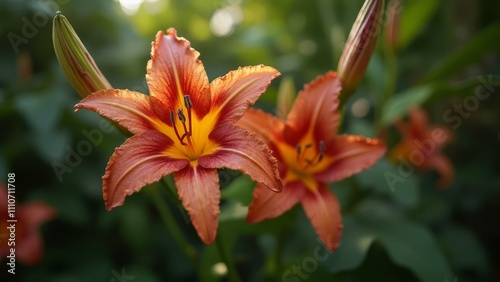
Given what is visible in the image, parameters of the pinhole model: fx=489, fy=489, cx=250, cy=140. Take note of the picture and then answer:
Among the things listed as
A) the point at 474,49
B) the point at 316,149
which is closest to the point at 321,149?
the point at 316,149

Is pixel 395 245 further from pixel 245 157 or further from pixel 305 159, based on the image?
pixel 245 157

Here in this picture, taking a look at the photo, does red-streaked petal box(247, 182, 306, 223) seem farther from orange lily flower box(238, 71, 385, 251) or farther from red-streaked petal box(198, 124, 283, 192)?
red-streaked petal box(198, 124, 283, 192)

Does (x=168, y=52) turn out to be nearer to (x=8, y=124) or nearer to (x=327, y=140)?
(x=327, y=140)

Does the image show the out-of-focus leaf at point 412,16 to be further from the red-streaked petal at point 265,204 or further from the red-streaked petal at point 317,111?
the red-streaked petal at point 265,204

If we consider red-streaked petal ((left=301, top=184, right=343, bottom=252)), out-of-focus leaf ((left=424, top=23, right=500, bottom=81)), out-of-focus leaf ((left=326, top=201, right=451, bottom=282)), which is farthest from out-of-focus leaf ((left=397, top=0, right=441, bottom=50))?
red-streaked petal ((left=301, top=184, right=343, bottom=252))

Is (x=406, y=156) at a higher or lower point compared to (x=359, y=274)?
higher

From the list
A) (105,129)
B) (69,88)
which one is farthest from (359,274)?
(69,88)

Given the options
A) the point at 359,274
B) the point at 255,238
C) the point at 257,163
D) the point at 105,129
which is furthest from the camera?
the point at 255,238
